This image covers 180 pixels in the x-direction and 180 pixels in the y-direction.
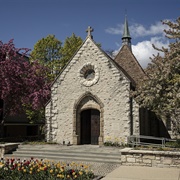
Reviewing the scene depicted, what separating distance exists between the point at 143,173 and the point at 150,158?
1510 mm

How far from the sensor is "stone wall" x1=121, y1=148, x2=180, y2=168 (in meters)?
10.0

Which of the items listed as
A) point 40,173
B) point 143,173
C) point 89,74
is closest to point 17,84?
point 89,74

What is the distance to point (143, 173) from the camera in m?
8.95

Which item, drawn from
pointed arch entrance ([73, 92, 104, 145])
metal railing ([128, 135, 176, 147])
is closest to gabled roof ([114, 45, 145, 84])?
pointed arch entrance ([73, 92, 104, 145])

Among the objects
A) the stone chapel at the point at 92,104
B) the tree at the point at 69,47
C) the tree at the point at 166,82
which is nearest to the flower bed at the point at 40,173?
the tree at the point at 166,82

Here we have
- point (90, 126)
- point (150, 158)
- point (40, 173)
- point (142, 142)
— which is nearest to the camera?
point (40, 173)

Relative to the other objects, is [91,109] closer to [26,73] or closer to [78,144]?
[78,144]

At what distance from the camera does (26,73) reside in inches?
745

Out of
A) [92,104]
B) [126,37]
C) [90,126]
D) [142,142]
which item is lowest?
[142,142]

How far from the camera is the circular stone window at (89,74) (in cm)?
1681

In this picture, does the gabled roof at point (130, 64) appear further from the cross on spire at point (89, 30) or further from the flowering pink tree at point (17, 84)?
the flowering pink tree at point (17, 84)

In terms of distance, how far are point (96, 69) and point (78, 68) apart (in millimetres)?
1408

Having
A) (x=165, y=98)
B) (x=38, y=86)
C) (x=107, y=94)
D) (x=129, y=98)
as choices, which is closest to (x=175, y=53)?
(x=165, y=98)

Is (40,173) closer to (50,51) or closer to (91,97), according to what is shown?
(91,97)
